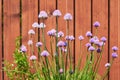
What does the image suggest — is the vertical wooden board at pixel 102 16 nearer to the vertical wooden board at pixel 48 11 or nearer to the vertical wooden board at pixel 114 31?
the vertical wooden board at pixel 114 31

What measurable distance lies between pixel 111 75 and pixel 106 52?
22cm

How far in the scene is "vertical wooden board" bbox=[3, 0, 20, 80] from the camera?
4.15 m

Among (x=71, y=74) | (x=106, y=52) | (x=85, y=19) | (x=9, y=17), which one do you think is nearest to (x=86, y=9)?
(x=85, y=19)

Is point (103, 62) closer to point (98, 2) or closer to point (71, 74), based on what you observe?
point (98, 2)

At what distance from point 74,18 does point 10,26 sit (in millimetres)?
600

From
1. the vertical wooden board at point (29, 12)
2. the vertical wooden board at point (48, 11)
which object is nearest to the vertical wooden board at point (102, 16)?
the vertical wooden board at point (48, 11)

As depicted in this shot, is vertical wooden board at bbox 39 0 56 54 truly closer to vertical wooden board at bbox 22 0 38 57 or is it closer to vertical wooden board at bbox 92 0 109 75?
vertical wooden board at bbox 22 0 38 57

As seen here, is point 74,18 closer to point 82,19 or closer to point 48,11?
point 82,19

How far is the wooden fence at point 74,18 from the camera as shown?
4125mm

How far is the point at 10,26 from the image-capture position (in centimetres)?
416

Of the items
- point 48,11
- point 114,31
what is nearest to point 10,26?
point 48,11

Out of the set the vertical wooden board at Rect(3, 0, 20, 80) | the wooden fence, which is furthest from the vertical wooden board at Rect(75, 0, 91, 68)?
the vertical wooden board at Rect(3, 0, 20, 80)

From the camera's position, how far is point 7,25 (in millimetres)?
4152

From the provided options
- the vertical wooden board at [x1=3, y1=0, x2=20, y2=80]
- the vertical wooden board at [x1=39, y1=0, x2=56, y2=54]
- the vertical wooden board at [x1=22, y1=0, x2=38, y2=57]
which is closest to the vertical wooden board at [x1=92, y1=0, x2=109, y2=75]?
the vertical wooden board at [x1=39, y1=0, x2=56, y2=54]
